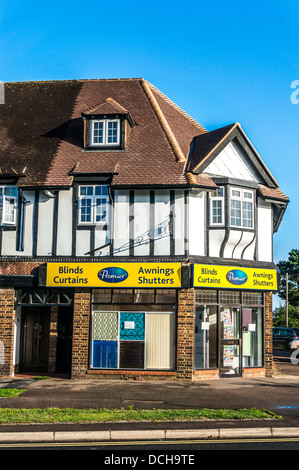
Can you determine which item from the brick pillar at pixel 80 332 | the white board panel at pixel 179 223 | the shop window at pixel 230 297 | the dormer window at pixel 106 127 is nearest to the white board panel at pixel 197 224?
the white board panel at pixel 179 223

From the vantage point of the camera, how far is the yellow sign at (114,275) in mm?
17422

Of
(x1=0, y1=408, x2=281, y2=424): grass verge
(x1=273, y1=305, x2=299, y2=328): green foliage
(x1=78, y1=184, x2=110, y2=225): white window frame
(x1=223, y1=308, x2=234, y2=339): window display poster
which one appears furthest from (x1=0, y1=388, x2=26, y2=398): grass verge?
(x1=273, y1=305, x2=299, y2=328): green foliage

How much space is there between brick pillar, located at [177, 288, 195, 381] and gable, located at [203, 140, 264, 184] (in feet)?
15.4

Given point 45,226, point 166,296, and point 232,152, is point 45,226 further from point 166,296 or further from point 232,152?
point 232,152

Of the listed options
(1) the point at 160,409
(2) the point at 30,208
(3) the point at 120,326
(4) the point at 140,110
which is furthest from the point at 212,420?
(4) the point at 140,110

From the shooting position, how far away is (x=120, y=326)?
1777cm

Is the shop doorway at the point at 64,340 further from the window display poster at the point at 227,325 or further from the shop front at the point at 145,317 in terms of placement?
the window display poster at the point at 227,325

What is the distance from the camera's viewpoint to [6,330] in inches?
711

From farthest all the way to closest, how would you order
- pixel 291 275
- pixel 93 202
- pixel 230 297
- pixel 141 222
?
pixel 291 275 < pixel 230 297 < pixel 93 202 < pixel 141 222

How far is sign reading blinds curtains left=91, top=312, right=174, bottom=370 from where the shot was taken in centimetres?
1753

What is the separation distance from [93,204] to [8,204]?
3.14 metres

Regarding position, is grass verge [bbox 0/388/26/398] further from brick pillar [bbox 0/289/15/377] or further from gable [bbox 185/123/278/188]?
gable [bbox 185/123/278/188]

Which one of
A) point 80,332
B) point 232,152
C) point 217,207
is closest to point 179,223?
point 217,207
